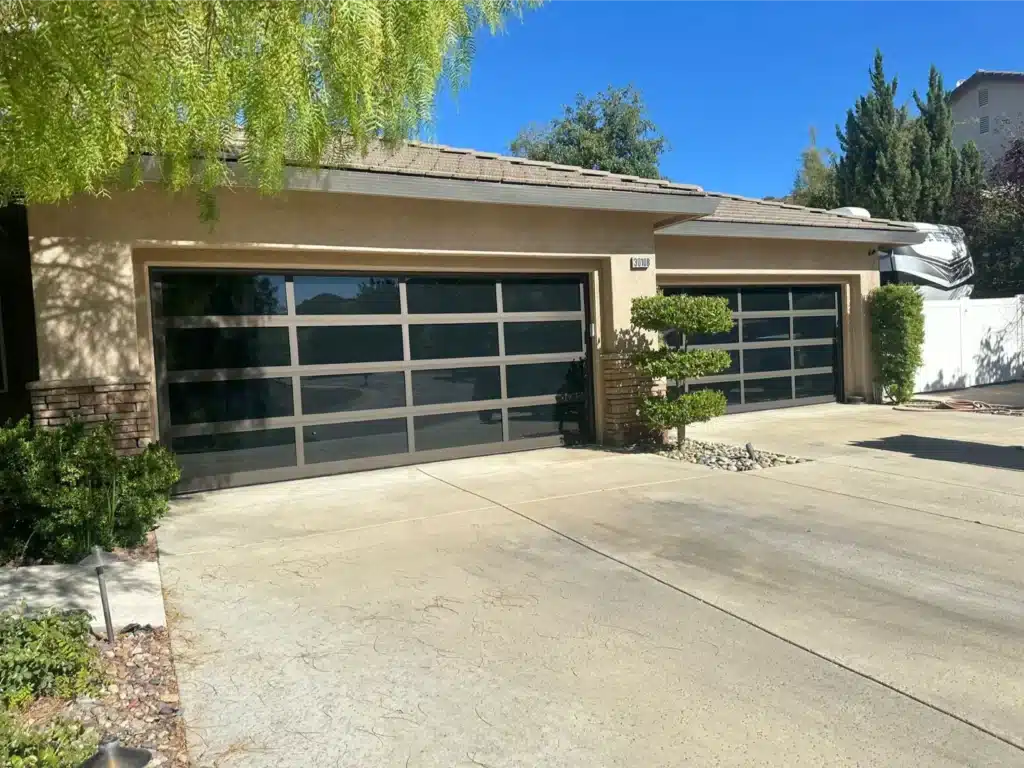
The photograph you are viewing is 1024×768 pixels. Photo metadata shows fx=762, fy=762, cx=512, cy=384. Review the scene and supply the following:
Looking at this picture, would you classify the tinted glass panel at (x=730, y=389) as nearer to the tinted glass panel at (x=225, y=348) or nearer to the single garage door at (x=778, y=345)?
the single garage door at (x=778, y=345)

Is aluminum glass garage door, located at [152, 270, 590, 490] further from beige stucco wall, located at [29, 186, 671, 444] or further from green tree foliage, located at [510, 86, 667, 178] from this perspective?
green tree foliage, located at [510, 86, 667, 178]

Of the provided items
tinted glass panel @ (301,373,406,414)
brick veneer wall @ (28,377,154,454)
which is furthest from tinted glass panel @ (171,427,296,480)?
brick veneer wall @ (28,377,154,454)

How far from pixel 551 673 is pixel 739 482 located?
15.5 ft

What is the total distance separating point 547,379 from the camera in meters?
10.2

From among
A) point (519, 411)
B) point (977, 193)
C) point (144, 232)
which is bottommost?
point (519, 411)

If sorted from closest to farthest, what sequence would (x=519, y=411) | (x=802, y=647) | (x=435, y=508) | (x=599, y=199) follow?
(x=802, y=647)
(x=435, y=508)
(x=599, y=199)
(x=519, y=411)

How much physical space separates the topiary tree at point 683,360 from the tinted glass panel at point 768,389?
13.2 feet

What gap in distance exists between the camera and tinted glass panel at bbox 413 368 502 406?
9.32 meters

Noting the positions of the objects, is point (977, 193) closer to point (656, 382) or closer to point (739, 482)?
point (656, 382)

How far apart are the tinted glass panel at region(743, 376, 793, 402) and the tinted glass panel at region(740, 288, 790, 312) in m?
1.25

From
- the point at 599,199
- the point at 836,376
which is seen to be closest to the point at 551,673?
the point at 599,199

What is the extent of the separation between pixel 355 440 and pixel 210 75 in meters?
5.37

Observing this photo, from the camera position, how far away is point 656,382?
33.4 feet

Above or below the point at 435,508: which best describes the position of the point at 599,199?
above
